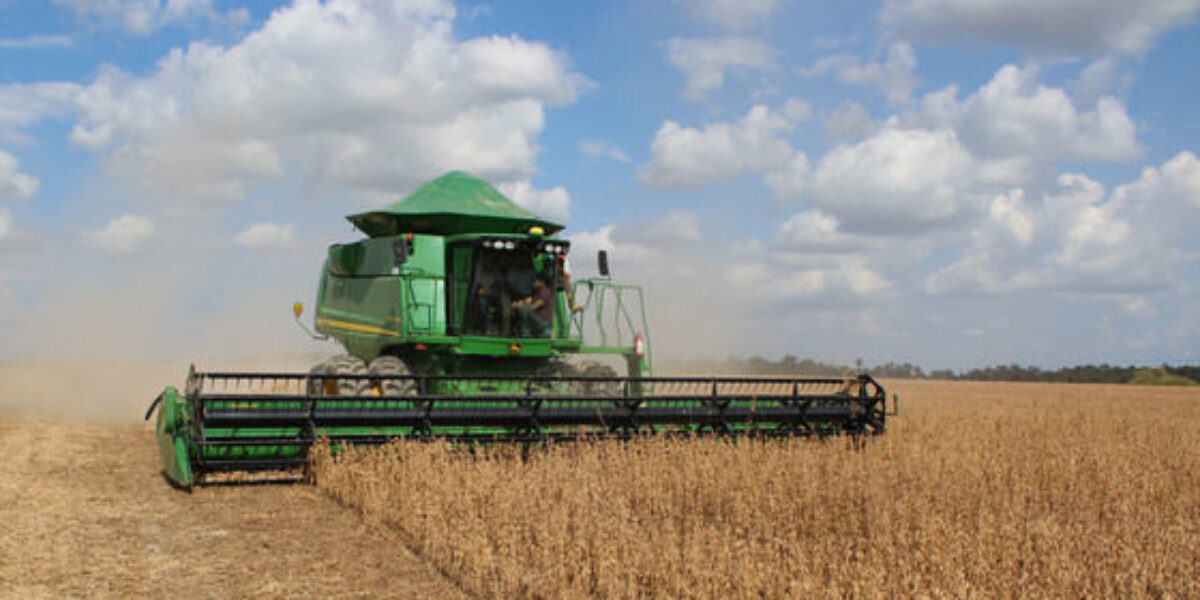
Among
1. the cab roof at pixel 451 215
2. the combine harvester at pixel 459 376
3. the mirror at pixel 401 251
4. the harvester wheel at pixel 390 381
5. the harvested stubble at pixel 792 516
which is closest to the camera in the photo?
the harvested stubble at pixel 792 516

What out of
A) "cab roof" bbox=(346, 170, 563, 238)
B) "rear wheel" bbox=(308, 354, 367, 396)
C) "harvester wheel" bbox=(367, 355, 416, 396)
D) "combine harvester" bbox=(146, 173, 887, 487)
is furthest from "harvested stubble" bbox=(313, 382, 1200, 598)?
"cab roof" bbox=(346, 170, 563, 238)

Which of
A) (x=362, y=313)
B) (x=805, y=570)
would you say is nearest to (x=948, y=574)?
(x=805, y=570)

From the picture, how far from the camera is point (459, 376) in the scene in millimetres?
8289

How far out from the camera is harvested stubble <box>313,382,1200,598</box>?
441cm

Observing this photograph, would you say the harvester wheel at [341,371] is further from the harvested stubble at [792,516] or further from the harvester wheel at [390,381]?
the harvested stubble at [792,516]

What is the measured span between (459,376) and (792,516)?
3298 millimetres

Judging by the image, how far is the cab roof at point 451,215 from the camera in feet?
36.9

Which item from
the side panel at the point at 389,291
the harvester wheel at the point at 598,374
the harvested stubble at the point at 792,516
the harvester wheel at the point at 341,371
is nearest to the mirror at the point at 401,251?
the side panel at the point at 389,291

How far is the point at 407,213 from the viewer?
11211mm

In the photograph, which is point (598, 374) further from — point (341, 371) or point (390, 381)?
point (341, 371)

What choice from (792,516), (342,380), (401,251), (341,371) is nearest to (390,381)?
(342,380)

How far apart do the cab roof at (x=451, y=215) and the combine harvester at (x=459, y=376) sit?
0.8 inches

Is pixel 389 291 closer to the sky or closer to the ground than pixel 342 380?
closer to the sky

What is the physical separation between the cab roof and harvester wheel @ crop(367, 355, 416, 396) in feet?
5.77
